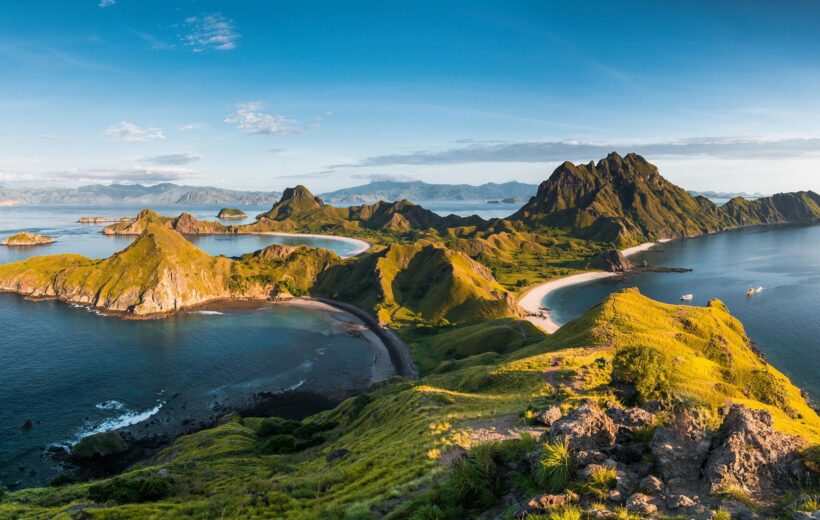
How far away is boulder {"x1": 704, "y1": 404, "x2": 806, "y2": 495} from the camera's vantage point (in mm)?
14992

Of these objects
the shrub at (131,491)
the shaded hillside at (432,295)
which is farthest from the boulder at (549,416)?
the shaded hillside at (432,295)

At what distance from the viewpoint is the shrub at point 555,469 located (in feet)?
52.8

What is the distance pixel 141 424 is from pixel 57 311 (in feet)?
365

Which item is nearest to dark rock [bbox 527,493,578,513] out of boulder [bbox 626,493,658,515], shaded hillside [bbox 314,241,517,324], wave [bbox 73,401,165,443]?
boulder [bbox 626,493,658,515]

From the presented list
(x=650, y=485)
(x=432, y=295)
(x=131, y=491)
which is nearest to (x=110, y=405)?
(x=131, y=491)

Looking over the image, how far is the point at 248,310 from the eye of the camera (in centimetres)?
17488

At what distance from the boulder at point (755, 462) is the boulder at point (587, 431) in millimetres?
3873

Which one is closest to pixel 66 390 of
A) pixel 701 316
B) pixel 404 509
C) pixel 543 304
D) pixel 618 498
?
pixel 404 509

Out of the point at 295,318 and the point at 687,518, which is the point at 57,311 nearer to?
the point at 295,318

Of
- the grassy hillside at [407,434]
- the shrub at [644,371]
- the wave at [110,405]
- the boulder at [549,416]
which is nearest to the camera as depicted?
the grassy hillside at [407,434]

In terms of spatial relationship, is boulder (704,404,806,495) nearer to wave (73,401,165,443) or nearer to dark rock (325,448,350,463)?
dark rock (325,448,350,463)

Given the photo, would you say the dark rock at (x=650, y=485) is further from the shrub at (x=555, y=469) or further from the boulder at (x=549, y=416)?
the boulder at (x=549, y=416)

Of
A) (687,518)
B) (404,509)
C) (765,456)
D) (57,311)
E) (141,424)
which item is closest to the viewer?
(687,518)

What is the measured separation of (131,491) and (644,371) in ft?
Answer: 152
